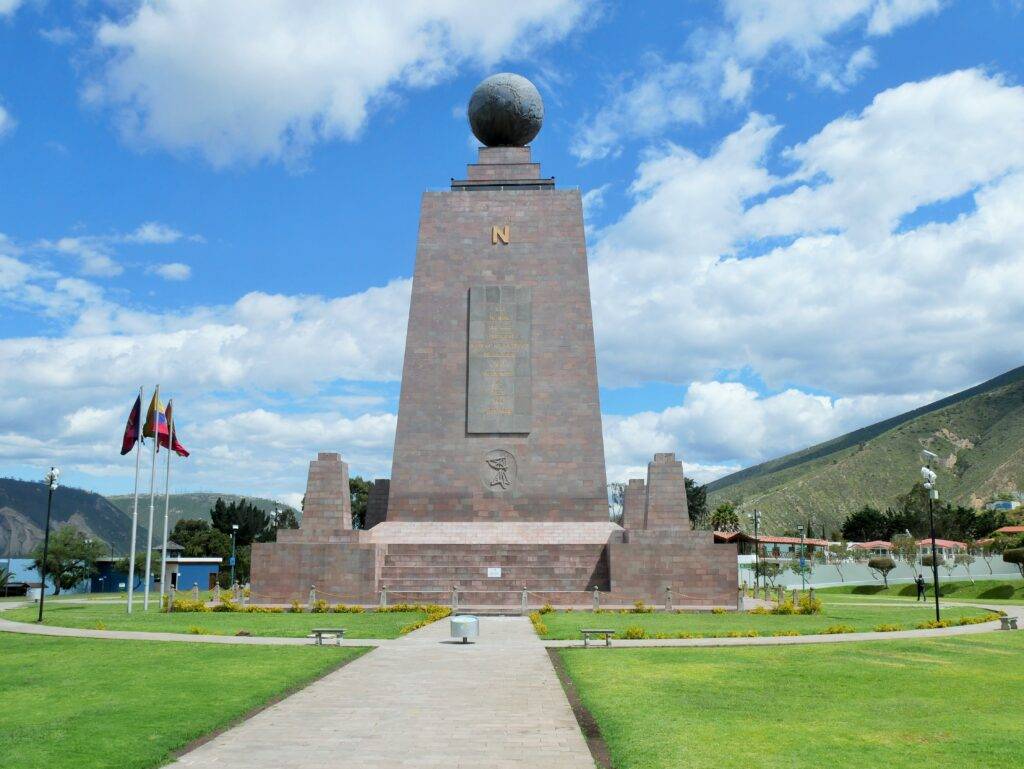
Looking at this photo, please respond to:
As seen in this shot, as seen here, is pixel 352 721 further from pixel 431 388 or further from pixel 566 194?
pixel 566 194

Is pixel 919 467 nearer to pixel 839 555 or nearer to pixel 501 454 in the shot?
pixel 839 555

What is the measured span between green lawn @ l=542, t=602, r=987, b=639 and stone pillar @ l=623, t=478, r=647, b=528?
732 centimetres

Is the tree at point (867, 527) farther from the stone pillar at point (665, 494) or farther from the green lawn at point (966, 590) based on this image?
the stone pillar at point (665, 494)

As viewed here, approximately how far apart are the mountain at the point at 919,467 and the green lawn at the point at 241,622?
353 feet

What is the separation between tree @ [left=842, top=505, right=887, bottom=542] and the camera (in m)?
96.9

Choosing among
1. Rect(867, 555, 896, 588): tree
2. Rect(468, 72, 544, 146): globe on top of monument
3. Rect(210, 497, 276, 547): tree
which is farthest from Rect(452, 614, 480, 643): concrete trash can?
Rect(210, 497, 276, 547): tree

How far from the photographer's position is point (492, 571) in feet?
100

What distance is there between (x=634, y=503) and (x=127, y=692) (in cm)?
2562

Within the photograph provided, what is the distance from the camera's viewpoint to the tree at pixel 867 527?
96938mm

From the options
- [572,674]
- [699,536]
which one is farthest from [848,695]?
[699,536]

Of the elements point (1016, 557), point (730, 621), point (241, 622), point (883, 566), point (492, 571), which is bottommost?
point (883, 566)

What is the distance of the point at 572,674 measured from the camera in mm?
13844

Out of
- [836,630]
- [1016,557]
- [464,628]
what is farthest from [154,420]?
[1016,557]

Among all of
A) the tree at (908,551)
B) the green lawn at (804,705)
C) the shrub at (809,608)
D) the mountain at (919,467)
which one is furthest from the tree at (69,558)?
the mountain at (919,467)
